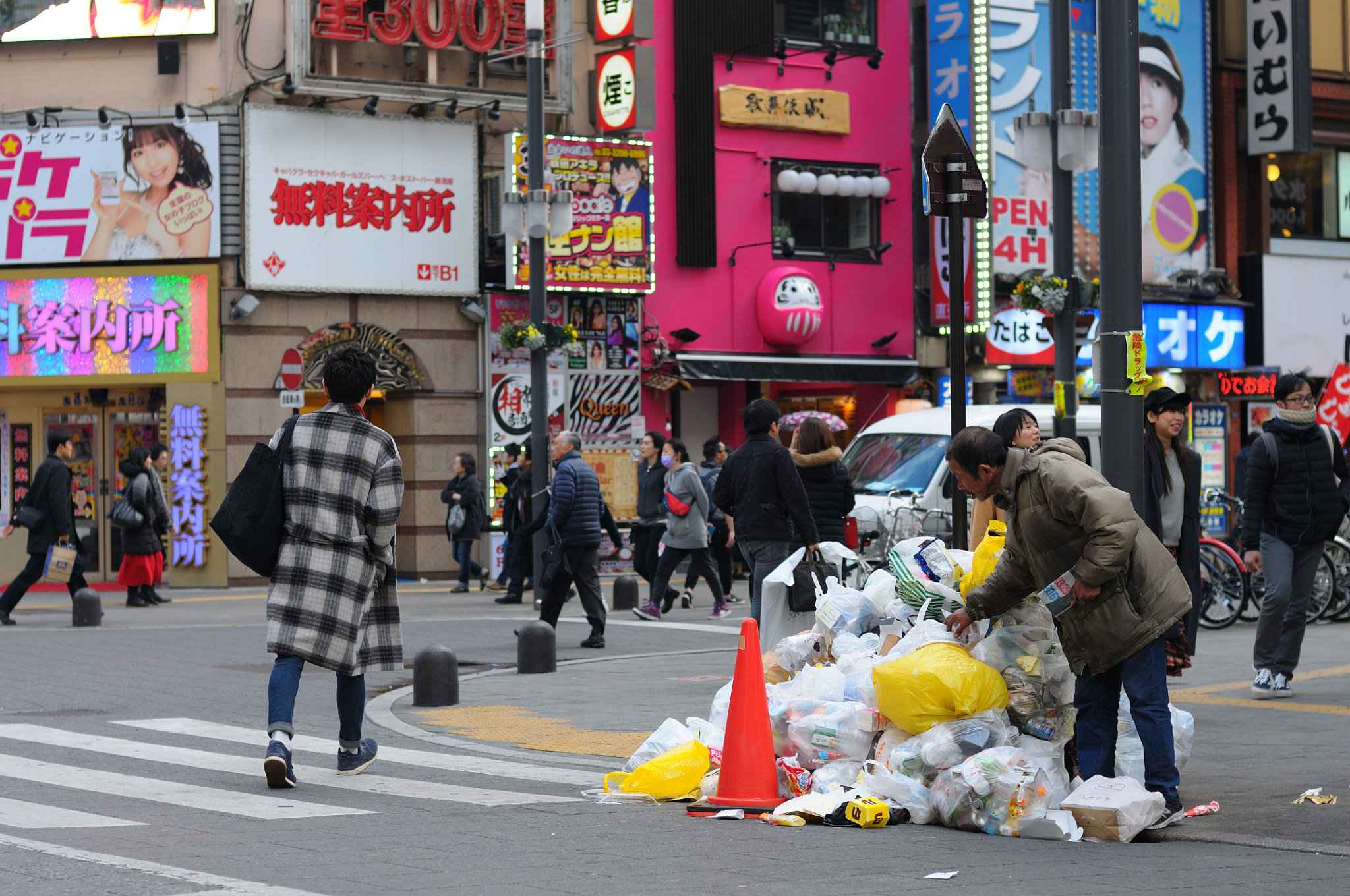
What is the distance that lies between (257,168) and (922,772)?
1814cm

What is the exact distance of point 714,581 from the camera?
17.9 m

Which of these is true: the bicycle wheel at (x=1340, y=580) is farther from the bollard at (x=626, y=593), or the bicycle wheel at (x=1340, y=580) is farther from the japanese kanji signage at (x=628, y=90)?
the japanese kanji signage at (x=628, y=90)

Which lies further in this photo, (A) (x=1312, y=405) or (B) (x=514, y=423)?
(B) (x=514, y=423)

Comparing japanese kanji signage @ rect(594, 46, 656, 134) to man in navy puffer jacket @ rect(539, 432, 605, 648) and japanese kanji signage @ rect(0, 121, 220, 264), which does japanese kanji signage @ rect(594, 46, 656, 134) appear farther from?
man in navy puffer jacket @ rect(539, 432, 605, 648)

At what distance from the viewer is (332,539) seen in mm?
7715

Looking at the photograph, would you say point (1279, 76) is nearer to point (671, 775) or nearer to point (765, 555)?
Answer: point (765, 555)

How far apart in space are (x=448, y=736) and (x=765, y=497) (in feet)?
9.39

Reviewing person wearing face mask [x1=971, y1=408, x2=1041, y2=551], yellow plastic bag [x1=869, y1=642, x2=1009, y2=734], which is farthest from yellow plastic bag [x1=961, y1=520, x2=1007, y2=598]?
person wearing face mask [x1=971, y1=408, x2=1041, y2=551]

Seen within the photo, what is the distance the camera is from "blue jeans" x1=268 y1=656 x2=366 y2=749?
7.58 meters

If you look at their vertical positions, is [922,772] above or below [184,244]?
below

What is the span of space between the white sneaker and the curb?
183 inches

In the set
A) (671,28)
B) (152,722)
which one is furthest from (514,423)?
(152,722)

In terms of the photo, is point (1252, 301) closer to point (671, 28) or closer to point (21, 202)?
point (671, 28)

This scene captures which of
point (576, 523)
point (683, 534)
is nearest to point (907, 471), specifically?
point (683, 534)
